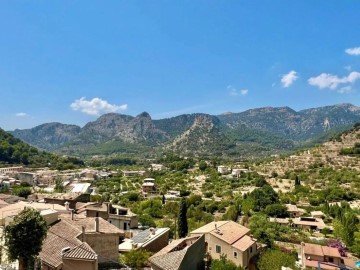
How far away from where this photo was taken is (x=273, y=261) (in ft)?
102

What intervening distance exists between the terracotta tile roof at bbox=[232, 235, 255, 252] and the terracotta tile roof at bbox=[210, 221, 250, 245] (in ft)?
1.02

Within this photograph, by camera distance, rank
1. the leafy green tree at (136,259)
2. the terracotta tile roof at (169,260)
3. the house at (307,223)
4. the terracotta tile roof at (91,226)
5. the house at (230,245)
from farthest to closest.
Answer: the house at (307,223), the house at (230,245), the terracotta tile roof at (91,226), the leafy green tree at (136,259), the terracotta tile roof at (169,260)

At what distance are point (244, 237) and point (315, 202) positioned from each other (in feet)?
166

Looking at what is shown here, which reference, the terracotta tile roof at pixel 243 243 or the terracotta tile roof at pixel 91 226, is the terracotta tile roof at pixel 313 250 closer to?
the terracotta tile roof at pixel 243 243

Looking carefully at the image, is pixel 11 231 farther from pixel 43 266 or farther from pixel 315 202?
pixel 315 202

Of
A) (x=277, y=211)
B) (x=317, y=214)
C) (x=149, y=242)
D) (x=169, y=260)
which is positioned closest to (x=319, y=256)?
(x=149, y=242)

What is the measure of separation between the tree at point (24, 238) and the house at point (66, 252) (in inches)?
56.4

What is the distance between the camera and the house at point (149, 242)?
2901cm

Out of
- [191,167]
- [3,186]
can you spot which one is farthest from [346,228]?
[191,167]

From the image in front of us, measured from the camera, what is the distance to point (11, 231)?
1920 cm

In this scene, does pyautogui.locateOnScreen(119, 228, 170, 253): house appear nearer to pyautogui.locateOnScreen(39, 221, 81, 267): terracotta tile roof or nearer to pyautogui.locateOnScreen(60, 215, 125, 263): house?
pyautogui.locateOnScreen(60, 215, 125, 263): house

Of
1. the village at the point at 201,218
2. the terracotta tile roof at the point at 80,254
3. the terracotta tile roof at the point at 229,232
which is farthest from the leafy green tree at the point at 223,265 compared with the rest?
the terracotta tile roof at the point at 80,254

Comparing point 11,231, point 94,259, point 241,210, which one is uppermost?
point 11,231

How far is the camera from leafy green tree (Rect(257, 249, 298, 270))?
30625 mm
